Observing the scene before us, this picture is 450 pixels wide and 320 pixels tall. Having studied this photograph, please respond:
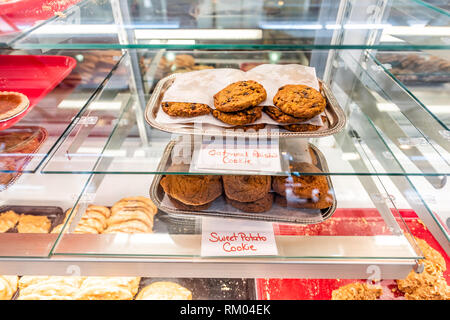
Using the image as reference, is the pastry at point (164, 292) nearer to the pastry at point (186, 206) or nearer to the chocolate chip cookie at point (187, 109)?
the pastry at point (186, 206)

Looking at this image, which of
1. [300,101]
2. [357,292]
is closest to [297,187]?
[300,101]

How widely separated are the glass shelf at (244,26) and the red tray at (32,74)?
12.8 inches

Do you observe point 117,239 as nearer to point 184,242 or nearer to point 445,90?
point 184,242

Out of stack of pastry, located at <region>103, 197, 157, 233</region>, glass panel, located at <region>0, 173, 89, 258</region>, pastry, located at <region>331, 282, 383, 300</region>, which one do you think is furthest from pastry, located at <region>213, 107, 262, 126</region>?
pastry, located at <region>331, 282, 383, 300</region>

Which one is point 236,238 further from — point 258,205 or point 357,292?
point 357,292

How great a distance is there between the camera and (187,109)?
1167 millimetres

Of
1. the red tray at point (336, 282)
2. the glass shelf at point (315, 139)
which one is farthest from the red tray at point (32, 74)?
the red tray at point (336, 282)

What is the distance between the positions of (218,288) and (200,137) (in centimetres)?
92

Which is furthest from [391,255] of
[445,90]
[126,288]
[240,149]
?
[126,288]

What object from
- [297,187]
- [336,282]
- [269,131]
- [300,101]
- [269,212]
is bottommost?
[336,282]

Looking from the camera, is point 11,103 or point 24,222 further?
point 24,222

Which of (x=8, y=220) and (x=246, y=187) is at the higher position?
(x=246, y=187)

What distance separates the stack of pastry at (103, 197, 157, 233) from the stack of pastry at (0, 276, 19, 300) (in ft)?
2.21

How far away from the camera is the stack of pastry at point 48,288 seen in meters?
1.56
